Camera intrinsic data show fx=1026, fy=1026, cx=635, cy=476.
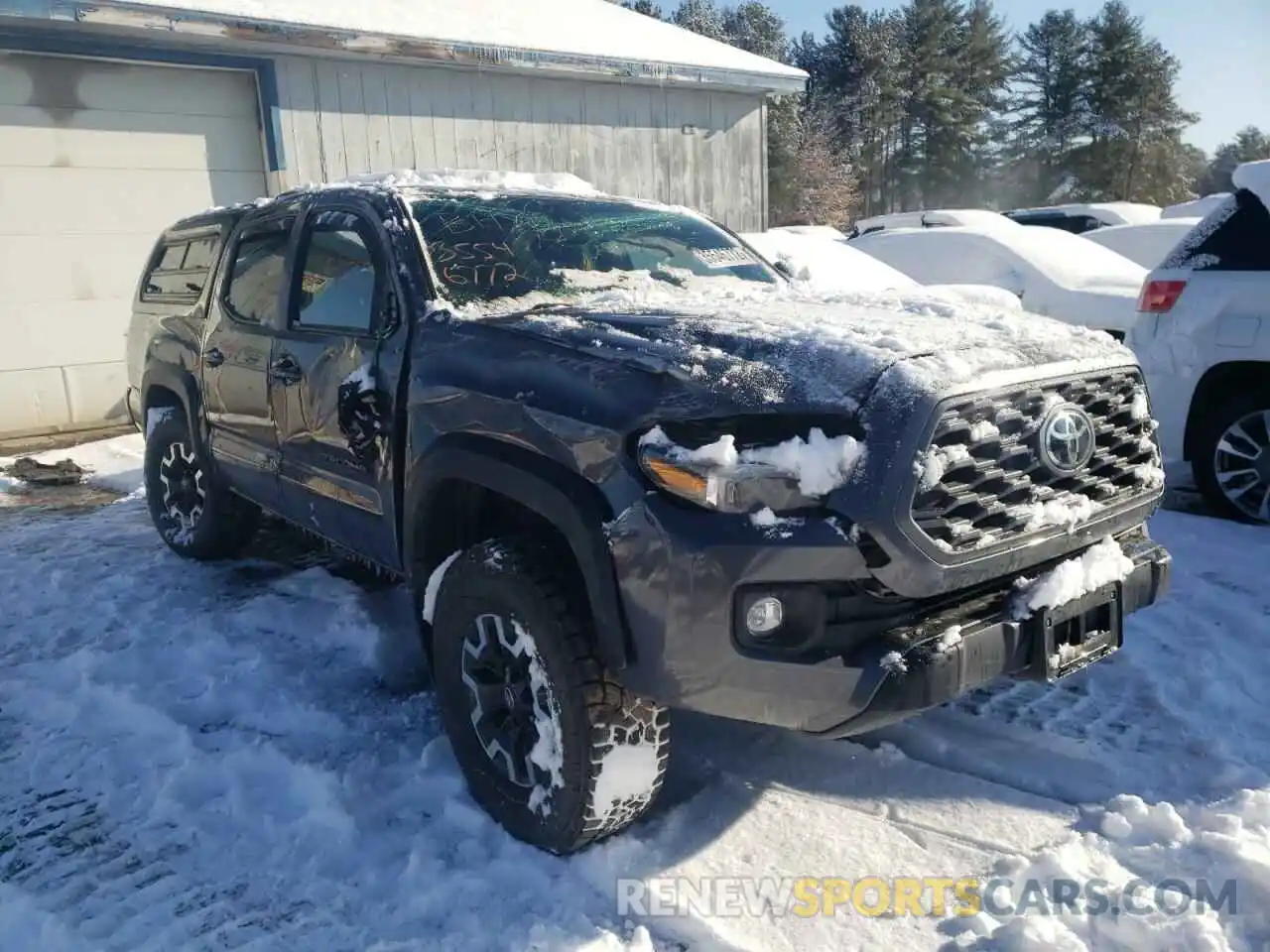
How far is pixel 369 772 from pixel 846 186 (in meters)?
43.9

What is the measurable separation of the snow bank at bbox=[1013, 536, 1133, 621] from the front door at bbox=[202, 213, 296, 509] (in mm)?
2955

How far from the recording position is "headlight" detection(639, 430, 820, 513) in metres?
2.33

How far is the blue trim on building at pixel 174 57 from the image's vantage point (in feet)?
27.9

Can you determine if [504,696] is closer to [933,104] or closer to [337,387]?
[337,387]

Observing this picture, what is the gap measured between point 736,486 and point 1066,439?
2.95ft

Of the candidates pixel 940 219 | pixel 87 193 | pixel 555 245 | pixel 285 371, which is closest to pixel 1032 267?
pixel 555 245

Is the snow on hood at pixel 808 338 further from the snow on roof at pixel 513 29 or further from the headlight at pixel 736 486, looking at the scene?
the snow on roof at pixel 513 29

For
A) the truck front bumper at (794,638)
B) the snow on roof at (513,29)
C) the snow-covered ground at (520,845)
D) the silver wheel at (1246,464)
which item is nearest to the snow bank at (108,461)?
the snow-covered ground at (520,845)

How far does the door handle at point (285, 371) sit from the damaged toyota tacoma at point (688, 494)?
267 millimetres

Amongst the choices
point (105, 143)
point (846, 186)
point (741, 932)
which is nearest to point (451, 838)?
point (741, 932)

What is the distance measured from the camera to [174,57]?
361 inches

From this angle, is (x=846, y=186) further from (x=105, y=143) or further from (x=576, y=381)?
(x=576, y=381)

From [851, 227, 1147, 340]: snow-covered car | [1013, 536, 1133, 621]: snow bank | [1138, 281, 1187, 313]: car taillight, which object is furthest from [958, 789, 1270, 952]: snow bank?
[851, 227, 1147, 340]: snow-covered car

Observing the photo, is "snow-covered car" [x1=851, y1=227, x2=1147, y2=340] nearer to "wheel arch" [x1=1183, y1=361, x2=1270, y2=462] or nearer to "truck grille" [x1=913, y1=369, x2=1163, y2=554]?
"wheel arch" [x1=1183, y1=361, x2=1270, y2=462]
